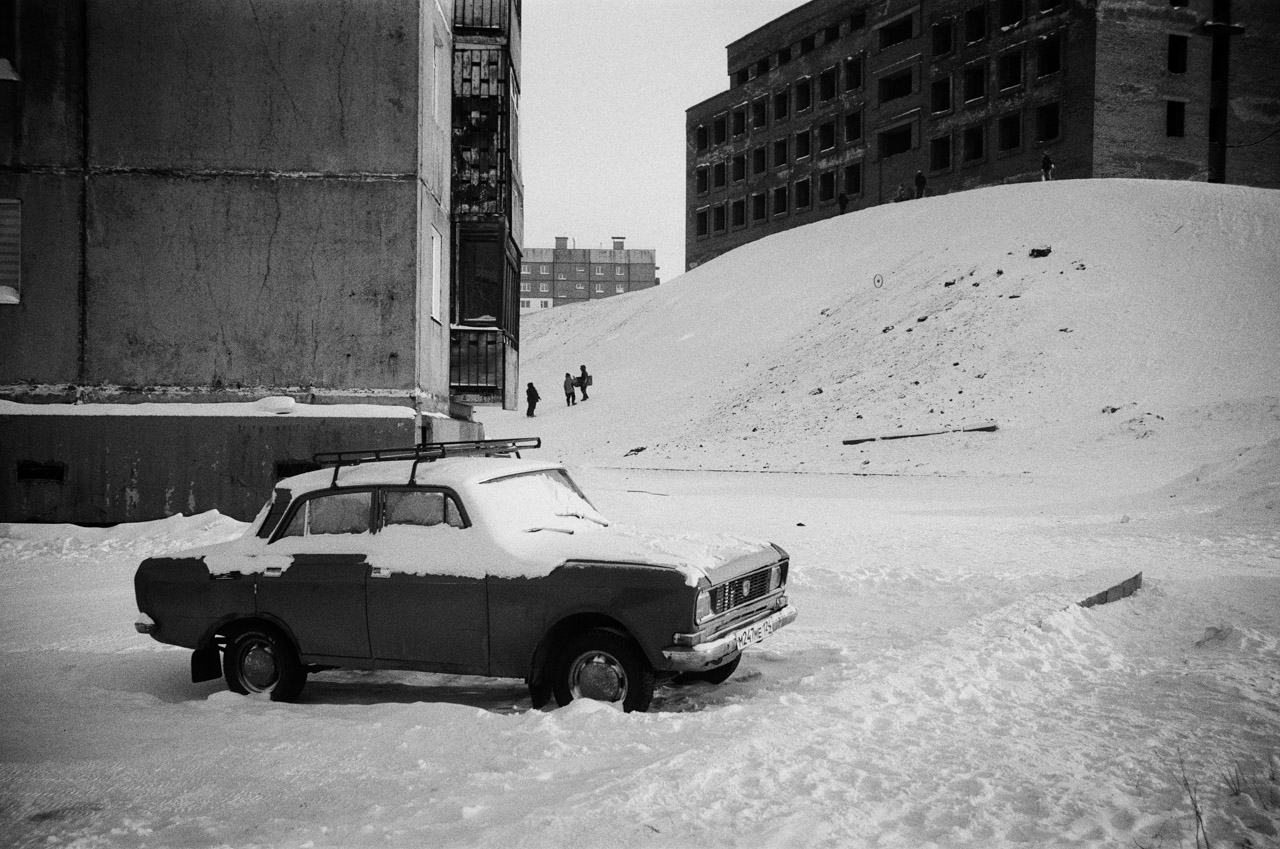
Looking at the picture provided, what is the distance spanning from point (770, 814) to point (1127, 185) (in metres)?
47.8

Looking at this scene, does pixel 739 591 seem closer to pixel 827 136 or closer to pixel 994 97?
pixel 994 97

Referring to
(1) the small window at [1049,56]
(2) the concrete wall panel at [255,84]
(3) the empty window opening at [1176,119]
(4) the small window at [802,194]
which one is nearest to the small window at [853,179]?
(4) the small window at [802,194]

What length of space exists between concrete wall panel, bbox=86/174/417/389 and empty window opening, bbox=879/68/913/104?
5087 cm

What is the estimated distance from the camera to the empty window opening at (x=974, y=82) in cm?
5416

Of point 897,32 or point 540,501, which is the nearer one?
point 540,501

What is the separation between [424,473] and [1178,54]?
176 feet

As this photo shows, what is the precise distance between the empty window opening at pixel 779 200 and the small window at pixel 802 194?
1.21 metres

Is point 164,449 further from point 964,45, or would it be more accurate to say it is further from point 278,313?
point 964,45

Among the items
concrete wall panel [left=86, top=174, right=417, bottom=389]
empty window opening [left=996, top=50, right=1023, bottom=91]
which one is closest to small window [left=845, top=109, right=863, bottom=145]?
empty window opening [left=996, top=50, right=1023, bottom=91]

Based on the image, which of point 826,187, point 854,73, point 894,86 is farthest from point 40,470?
point 854,73

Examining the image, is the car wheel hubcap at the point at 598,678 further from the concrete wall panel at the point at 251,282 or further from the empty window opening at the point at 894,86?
the empty window opening at the point at 894,86

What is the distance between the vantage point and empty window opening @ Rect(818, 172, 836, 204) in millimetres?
63844

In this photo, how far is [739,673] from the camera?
760cm

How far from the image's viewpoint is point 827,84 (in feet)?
210
